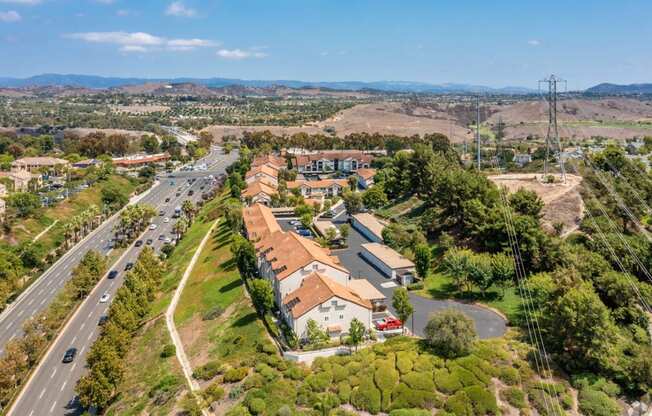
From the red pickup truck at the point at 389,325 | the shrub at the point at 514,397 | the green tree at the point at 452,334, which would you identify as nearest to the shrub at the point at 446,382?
the green tree at the point at 452,334

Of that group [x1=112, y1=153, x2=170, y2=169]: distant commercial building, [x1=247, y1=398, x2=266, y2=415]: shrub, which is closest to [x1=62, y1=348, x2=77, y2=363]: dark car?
[x1=247, y1=398, x2=266, y2=415]: shrub

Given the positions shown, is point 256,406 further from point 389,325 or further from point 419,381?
point 389,325

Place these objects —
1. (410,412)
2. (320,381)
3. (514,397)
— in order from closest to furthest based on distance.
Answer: (410,412)
(514,397)
(320,381)

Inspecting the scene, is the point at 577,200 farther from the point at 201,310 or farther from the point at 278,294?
the point at 201,310

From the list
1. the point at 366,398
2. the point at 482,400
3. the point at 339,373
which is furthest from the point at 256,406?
the point at 482,400

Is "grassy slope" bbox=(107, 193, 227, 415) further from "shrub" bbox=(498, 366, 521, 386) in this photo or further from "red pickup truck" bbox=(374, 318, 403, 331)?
"shrub" bbox=(498, 366, 521, 386)

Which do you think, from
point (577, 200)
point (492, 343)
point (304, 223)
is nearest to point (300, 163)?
point (304, 223)

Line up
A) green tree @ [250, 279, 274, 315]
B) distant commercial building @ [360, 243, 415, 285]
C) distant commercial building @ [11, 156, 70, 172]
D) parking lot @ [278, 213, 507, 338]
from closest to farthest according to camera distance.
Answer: parking lot @ [278, 213, 507, 338] → green tree @ [250, 279, 274, 315] → distant commercial building @ [360, 243, 415, 285] → distant commercial building @ [11, 156, 70, 172]
